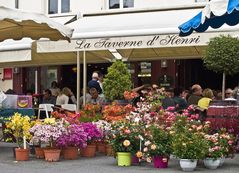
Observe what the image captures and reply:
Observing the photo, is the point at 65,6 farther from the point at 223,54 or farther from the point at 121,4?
the point at 223,54

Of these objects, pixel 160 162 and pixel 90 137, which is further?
pixel 90 137

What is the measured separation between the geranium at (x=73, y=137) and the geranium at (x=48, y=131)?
0.30 feet

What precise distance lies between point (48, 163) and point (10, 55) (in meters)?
5.73

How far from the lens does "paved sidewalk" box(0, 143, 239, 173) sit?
8625 millimetres

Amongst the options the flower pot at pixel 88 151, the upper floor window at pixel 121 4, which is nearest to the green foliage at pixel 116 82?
the flower pot at pixel 88 151

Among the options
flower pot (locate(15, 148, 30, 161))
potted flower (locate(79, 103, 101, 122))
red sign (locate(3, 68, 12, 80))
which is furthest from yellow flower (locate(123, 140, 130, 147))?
red sign (locate(3, 68, 12, 80))

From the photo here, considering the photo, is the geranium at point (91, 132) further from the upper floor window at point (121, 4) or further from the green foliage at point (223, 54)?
the upper floor window at point (121, 4)

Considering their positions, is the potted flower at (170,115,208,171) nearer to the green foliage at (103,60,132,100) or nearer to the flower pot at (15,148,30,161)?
the flower pot at (15,148,30,161)

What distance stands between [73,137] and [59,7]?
439 inches

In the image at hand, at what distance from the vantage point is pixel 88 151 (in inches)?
406

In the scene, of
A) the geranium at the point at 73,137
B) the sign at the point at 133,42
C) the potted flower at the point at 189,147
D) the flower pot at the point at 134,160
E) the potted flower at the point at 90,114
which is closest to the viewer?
the potted flower at the point at 189,147

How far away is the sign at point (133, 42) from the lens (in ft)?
39.9

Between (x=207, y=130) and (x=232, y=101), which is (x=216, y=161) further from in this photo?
(x=232, y=101)

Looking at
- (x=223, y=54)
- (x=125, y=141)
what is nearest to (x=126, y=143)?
(x=125, y=141)
